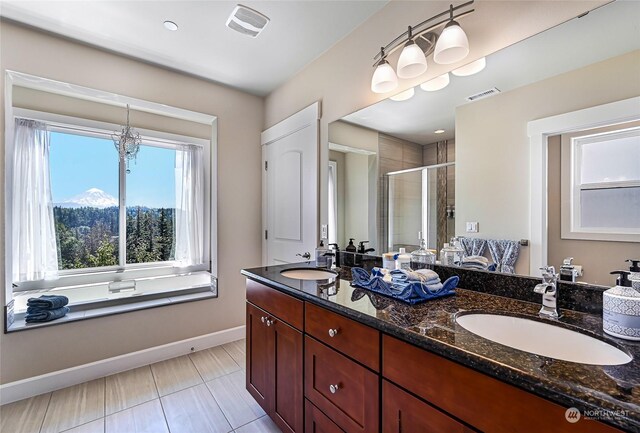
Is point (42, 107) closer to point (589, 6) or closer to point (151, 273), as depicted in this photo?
point (151, 273)

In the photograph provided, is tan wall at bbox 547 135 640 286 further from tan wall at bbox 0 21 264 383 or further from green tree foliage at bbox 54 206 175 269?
green tree foliage at bbox 54 206 175 269

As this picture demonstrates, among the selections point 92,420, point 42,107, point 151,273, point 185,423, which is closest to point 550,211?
point 185,423

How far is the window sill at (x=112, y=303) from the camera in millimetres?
2090

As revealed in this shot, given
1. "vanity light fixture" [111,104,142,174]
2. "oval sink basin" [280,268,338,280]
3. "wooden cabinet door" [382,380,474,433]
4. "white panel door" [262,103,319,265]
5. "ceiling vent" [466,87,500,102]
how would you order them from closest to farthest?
"wooden cabinet door" [382,380,474,433]
"ceiling vent" [466,87,500,102]
"oval sink basin" [280,268,338,280]
"white panel door" [262,103,319,265]
"vanity light fixture" [111,104,142,174]

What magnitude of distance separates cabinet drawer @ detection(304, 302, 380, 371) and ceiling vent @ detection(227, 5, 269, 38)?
1865mm

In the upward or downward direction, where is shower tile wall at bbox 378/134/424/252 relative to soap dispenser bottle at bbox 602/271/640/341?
upward

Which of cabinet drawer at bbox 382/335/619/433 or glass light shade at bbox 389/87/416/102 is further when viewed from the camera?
glass light shade at bbox 389/87/416/102

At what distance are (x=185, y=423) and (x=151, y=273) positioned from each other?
74.2 inches

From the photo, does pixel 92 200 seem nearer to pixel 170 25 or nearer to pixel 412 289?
pixel 170 25

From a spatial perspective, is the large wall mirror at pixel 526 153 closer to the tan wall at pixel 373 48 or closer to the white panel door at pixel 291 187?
the tan wall at pixel 373 48

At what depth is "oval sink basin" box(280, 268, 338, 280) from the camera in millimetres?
1848

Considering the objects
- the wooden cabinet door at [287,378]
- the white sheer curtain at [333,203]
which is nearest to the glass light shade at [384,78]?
the white sheer curtain at [333,203]

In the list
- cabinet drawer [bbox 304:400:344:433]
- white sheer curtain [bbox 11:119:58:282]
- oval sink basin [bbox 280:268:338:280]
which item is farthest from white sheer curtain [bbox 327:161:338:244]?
white sheer curtain [bbox 11:119:58:282]

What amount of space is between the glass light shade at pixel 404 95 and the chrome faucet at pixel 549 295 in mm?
1173
